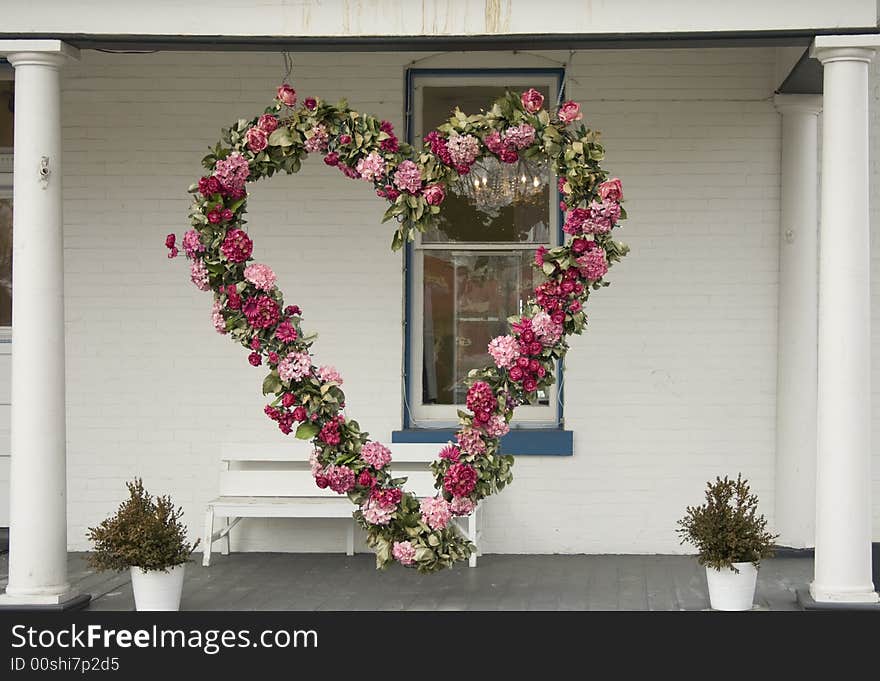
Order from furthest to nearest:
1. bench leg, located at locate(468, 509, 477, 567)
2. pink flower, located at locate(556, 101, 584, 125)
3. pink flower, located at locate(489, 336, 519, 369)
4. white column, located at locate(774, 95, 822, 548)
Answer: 1. white column, located at locate(774, 95, 822, 548)
2. bench leg, located at locate(468, 509, 477, 567)
3. pink flower, located at locate(489, 336, 519, 369)
4. pink flower, located at locate(556, 101, 584, 125)

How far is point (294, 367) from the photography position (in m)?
6.62

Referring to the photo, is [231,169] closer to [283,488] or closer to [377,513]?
[377,513]

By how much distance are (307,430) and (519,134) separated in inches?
69.7

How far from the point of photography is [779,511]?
846cm

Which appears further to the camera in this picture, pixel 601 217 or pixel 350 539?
pixel 350 539

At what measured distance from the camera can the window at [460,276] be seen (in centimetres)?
874

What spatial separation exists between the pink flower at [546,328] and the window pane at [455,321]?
7.13ft

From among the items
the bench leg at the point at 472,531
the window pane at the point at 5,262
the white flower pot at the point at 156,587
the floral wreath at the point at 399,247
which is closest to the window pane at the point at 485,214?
the bench leg at the point at 472,531

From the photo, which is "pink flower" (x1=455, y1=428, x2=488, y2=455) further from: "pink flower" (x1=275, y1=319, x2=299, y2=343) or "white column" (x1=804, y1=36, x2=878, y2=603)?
"white column" (x1=804, y1=36, x2=878, y2=603)

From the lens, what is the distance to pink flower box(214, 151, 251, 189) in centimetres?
667

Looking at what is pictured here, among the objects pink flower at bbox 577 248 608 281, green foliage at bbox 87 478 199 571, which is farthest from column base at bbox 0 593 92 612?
pink flower at bbox 577 248 608 281

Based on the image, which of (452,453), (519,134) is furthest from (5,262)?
(519,134)

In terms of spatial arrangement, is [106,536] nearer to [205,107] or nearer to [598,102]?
[205,107]

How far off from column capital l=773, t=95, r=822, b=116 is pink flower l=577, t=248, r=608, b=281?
8.08 ft
